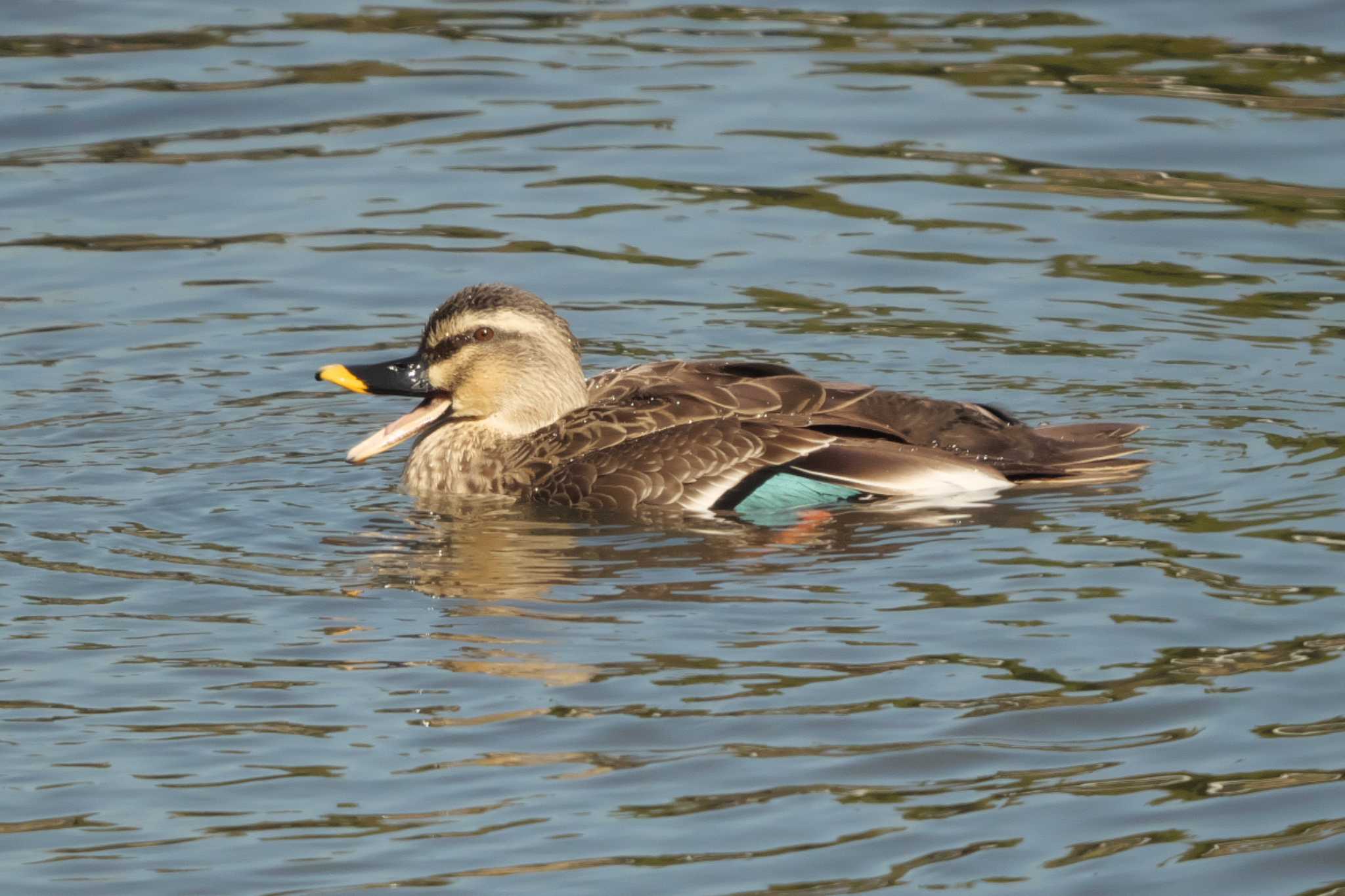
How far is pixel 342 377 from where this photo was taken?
990 centimetres

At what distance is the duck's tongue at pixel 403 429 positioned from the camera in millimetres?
10102

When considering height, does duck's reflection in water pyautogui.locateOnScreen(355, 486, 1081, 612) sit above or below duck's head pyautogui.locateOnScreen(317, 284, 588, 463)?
below

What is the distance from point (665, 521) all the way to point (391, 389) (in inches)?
58.7

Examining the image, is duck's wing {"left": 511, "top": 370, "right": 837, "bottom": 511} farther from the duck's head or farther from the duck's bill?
the duck's bill

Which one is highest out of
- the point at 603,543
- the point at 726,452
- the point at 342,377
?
the point at 342,377

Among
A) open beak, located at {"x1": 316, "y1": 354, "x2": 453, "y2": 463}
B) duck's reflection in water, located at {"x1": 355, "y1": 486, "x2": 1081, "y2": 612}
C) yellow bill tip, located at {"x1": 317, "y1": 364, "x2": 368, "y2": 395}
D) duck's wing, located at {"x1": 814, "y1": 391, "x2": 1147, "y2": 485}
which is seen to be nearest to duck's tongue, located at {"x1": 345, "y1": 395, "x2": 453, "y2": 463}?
open beak, located at {"x1": 316, "y1": 354, "x2": 453, "y2": 463}

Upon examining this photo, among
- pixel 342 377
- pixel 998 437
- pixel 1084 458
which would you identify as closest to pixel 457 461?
pixel 342 377

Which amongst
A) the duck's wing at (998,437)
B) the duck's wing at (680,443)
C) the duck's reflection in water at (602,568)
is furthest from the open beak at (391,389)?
the duck's wing at (998,437)

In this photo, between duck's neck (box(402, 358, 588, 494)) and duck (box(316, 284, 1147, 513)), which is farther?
duck's neck (box(402, 358, 588, 494))

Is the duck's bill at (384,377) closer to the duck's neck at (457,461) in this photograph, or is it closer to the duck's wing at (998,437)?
the duck's neck at (457,461)

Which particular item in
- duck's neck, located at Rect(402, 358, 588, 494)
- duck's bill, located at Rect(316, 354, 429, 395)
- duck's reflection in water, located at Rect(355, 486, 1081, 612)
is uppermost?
duck's bill, located at Rect(316, 354, 429, 395)

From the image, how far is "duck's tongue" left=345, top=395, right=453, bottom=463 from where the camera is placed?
398 inches

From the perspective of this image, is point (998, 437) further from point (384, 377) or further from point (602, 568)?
point (384, 377)

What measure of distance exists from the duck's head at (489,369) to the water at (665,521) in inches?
19.4
